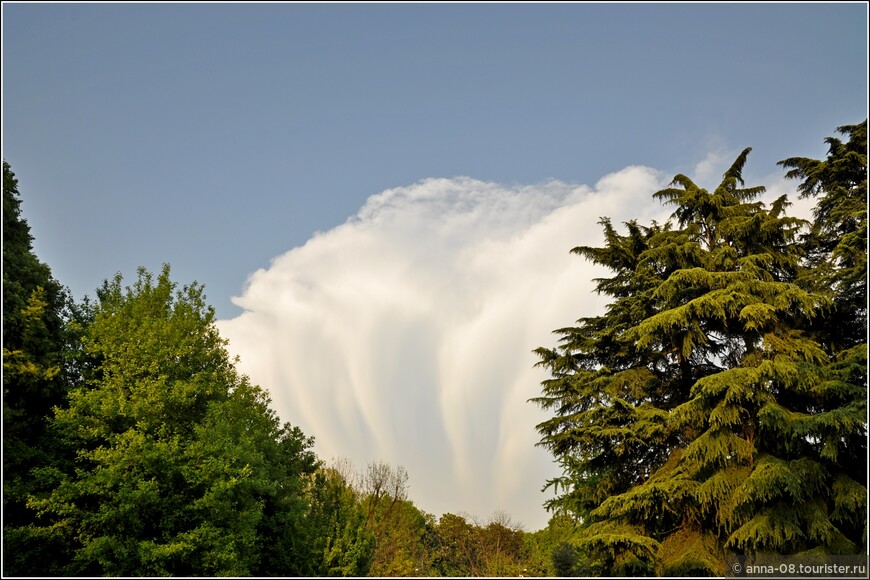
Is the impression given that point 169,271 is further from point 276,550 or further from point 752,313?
point 752,313

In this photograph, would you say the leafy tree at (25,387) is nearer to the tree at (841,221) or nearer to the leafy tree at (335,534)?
the leafy tree at (335,534)

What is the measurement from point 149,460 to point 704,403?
58.6ft

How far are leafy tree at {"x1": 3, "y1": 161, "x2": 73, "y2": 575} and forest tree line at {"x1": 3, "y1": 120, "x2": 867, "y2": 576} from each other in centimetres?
9

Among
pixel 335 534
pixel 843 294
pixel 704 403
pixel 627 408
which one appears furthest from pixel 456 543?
pixel 843 294

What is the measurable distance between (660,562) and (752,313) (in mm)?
8283

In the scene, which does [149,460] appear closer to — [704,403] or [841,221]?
[704,403]

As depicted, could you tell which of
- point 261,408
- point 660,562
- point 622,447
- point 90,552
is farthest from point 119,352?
point 660,562

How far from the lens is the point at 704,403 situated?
18969 mm

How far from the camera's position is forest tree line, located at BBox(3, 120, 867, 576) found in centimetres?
1706

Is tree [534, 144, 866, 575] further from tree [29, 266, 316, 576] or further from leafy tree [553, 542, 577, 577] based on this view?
tree [29, 266, 316, 576]

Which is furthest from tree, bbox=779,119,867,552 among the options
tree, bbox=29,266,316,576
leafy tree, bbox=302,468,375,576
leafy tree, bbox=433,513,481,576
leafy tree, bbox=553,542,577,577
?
leafy tree, bbox=433,513,481,576

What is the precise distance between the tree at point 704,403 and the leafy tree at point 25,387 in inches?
701

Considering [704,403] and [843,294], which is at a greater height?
[843,294]

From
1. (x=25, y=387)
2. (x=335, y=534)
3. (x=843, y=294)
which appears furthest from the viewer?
(x=335, y=534)
